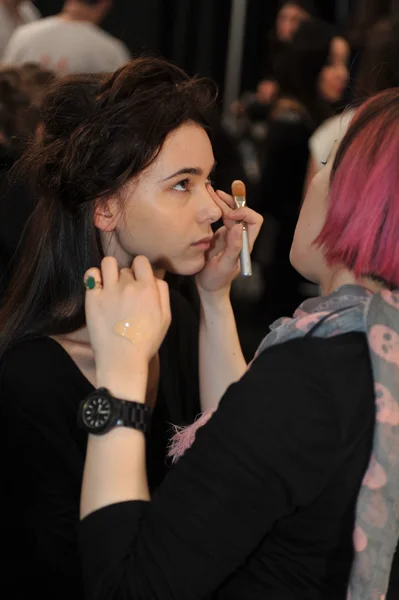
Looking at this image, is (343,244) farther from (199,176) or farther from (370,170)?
(199,176)

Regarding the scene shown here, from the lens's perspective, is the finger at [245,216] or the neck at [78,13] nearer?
the finger at [245,216]

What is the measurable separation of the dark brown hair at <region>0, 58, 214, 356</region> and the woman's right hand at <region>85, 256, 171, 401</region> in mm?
382

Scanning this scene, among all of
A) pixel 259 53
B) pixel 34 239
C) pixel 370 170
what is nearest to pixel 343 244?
pixel 370 170

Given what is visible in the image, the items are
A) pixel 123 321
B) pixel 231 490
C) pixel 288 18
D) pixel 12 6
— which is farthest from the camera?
pixel 288 18

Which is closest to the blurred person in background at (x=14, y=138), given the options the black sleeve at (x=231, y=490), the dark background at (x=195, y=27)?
the black sleeve at (x=231, y=490)

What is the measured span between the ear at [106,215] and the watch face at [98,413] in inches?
20.6

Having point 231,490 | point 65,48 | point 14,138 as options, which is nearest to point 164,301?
point 231,490

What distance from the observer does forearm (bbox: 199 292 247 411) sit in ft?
4.85

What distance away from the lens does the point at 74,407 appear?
1.36 m

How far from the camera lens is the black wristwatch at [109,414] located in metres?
0.95

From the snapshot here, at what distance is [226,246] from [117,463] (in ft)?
2.03

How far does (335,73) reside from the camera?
3248 millimetres

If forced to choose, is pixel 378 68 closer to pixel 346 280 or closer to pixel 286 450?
pixel 346 280

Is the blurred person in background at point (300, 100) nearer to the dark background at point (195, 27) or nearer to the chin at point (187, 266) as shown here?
the chin at point (187, 266)
